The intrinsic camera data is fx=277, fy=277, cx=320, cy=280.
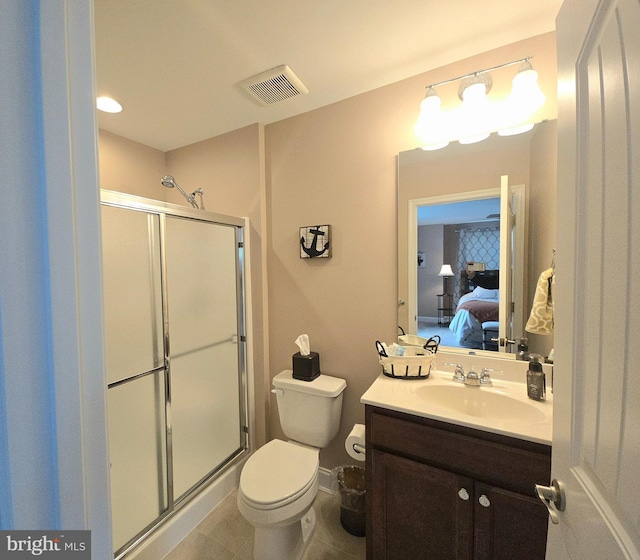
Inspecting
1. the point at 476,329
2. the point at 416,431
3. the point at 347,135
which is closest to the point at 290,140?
the point at 347,135

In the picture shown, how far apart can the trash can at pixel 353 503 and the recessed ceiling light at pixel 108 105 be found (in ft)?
8.42

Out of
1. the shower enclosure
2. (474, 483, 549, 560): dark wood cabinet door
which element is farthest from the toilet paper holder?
the shower enclosure

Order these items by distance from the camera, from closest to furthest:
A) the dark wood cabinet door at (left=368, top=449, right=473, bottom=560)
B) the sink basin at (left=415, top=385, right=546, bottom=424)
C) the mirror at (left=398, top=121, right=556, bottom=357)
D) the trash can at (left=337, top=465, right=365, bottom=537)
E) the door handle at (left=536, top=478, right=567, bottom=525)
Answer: the door handle at (left=536, top=478, right=567, bottom=525) < the dark wood cabinet door at (left=368, top=449, right=473, bottom=560) < the sink basin at (left=415, top=385, right=546, bottom=424) < the mirror at (left=398, top=121, right=556, bottom=357) < the trash can at (left=337, top=465, right=365, bottom=537)

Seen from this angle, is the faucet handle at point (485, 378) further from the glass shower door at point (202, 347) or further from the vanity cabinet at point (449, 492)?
the glass shower door at point (202, 347)

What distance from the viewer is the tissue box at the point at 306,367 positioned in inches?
65.7

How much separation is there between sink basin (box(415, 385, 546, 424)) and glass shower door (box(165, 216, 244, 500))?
49.1 inches

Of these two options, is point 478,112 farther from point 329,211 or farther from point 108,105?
point 108,105

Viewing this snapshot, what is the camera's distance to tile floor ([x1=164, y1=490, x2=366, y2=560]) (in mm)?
1396

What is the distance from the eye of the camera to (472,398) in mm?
1269

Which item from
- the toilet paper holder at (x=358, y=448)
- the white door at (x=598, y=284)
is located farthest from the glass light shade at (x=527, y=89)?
the toilet paper holder at (x=358, y=448)

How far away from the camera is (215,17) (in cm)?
112

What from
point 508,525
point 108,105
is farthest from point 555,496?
point 108,105

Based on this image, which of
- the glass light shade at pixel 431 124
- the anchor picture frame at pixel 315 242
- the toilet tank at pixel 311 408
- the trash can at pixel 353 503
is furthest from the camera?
the anchor picture frame at pixel 315 242

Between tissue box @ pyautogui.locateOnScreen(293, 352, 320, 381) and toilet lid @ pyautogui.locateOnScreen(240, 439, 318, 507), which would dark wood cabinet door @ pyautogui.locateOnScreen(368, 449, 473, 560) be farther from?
tissue box @ pyautogui.locateOnScreen(293, 352, 320, 381)
